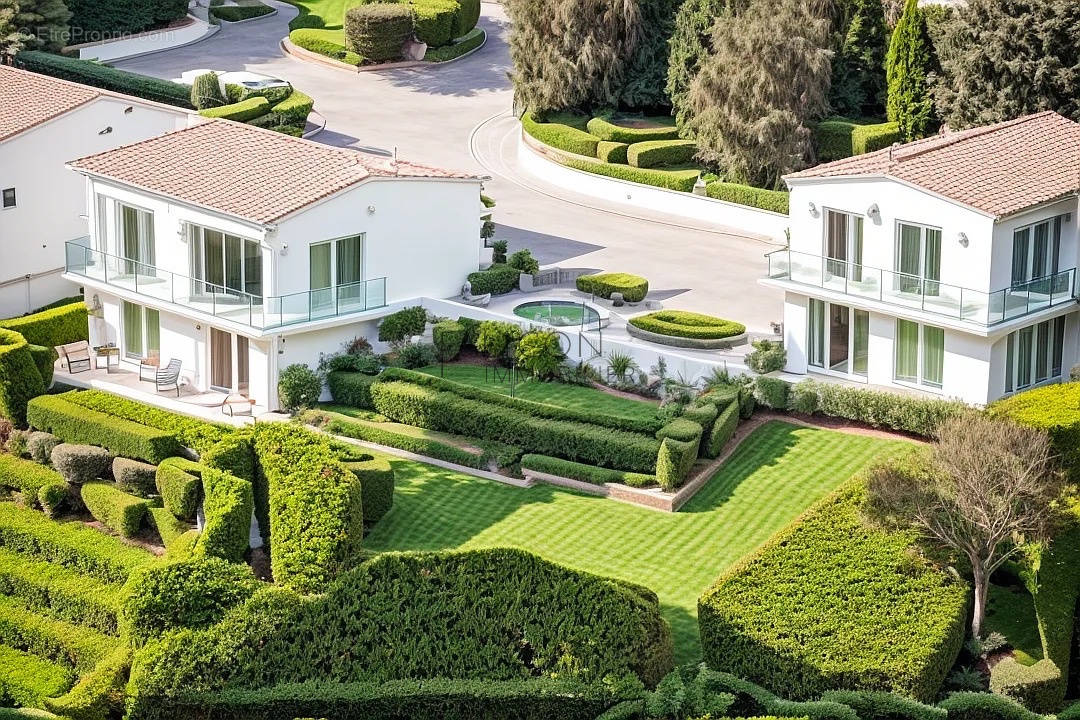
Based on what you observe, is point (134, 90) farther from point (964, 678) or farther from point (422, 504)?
point (964, 678)

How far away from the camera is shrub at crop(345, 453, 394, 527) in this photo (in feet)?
150

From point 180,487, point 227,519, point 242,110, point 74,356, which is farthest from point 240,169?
point 242,110

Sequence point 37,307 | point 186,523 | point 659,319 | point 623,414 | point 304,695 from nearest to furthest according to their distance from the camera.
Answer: point 304,695 → point 186,523 → point 623,414 → point 659,319 → point 37,307

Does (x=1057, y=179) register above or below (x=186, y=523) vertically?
above

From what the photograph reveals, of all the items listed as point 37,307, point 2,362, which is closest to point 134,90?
point 37,307

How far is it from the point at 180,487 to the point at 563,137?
29.9 meters

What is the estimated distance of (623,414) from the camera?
5025 centimetres

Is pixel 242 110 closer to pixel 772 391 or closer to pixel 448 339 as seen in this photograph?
pixel 448 339

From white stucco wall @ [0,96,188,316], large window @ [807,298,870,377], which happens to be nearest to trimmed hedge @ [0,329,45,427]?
white stucco wall @ [0,96,188,316]

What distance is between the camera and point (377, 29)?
82.6 m

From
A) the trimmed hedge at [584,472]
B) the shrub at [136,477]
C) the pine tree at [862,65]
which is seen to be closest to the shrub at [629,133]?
the pine tree at [862,65]

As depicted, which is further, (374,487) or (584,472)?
(584,472)

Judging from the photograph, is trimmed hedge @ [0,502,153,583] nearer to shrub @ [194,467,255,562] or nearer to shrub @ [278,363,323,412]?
shrub @ [194,467,255,562]

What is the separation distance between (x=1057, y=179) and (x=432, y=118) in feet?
108
